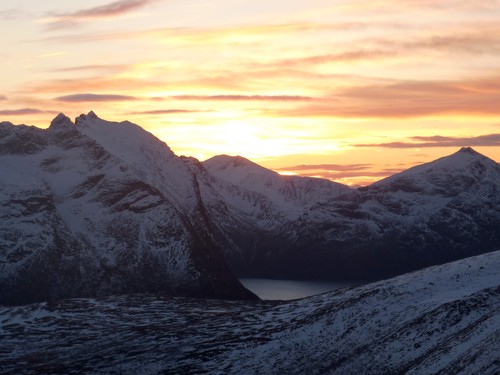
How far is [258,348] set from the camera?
4414 inches

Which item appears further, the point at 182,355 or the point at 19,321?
the point at 19,321

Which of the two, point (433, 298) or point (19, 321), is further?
point (19, 321)

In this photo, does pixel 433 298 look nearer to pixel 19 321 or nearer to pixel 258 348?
pixel 258 348

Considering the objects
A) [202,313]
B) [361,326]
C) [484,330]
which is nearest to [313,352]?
[361,326]

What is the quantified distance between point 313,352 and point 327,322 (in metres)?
8.16

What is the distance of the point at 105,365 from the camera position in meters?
113

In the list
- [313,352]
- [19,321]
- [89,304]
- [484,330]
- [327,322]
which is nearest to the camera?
[484,330]

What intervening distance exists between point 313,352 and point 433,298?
14593 mm

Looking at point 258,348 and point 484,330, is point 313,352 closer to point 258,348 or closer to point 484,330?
point 258,348

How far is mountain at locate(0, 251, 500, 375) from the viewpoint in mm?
94625

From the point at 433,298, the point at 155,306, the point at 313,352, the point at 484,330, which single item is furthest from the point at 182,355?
the point at 155,306

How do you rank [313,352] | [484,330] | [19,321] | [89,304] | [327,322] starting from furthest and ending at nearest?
[89,304] < [19,321] < [327,322] < [313,352] < [484,330]

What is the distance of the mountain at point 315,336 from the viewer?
94625 mm

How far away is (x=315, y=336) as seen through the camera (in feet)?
365
